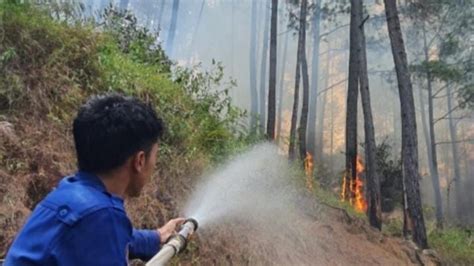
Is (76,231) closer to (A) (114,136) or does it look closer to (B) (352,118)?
(A) (114,136)

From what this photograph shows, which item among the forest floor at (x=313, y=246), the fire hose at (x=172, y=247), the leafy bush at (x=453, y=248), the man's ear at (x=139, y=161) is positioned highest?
the man's ear at (x=139, y=161)

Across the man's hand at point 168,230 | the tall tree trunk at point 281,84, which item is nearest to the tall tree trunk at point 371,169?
the man's hand at point 168,230

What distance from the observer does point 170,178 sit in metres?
5.47

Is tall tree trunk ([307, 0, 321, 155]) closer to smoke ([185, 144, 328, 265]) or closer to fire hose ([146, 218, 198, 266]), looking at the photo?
smoke ([185, 144, 328, 265])

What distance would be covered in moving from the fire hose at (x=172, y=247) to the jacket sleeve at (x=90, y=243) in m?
0.66

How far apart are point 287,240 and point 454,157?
29139mm

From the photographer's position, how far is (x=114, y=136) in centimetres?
151

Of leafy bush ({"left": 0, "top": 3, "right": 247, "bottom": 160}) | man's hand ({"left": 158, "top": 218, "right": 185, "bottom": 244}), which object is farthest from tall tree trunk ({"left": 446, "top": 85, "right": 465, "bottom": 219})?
man's hand ({"left": 158, "top": 218, "right": 185, "bottom": 244})

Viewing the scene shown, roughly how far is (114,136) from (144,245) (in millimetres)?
838

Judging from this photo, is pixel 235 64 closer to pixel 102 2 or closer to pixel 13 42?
pixel 102 2

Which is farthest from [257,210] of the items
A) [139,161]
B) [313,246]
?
[139,161]

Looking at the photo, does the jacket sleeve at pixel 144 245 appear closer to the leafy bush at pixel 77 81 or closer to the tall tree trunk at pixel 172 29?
the leafy bush at pixel 77 81

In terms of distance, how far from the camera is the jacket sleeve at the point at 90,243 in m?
1.36

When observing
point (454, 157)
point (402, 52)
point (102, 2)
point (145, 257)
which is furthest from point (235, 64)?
point (145, 257)
